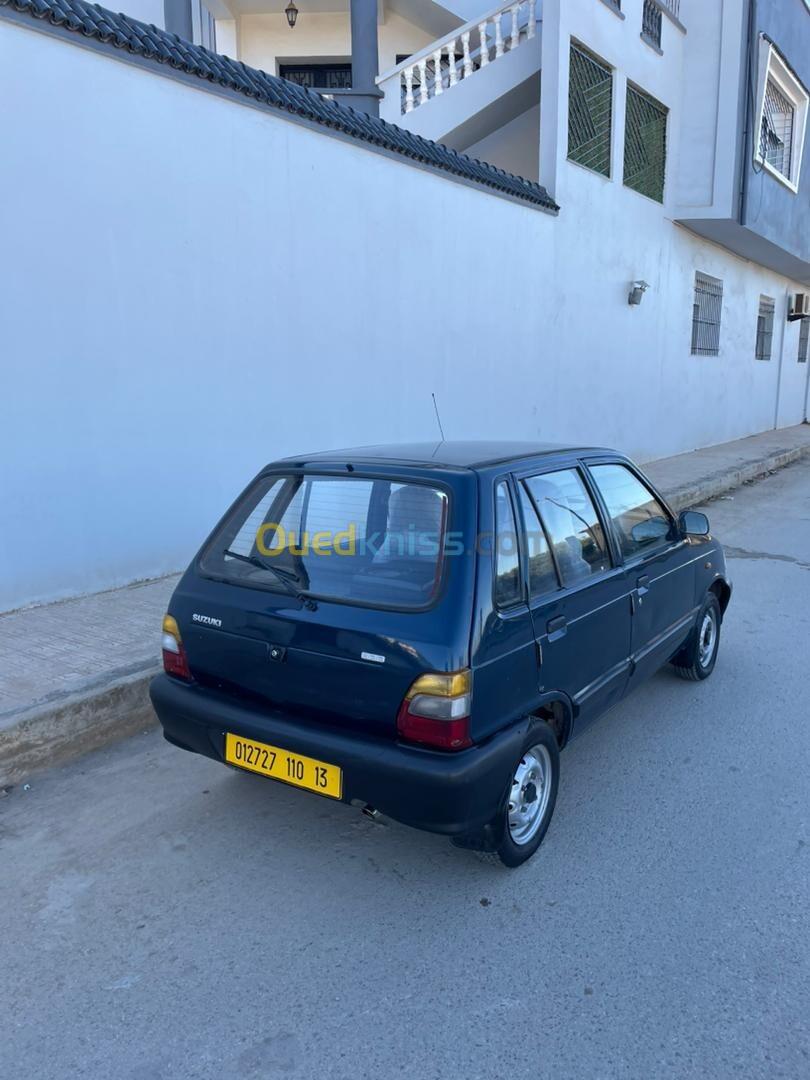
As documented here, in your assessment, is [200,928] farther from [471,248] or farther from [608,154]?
[608,154]

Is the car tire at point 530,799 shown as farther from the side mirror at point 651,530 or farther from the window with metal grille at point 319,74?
the window with metal grille at point 319,74

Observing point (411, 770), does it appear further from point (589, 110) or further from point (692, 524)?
point (589, 110)

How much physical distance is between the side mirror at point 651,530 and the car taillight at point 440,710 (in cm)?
163

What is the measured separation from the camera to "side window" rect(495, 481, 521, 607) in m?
2.69

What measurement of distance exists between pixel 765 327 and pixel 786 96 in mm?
5208

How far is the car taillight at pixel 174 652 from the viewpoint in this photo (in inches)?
121

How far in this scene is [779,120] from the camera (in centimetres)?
1569

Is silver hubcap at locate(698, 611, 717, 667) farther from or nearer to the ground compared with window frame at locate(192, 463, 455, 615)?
nearer to the ground

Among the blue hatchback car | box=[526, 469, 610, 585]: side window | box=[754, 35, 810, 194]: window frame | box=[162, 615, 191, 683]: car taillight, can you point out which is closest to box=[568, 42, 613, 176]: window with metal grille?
box=[754, 35, 810, 194]: window frame

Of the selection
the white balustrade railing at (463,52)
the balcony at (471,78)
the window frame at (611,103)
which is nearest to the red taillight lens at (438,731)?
the window frame at (611,103)

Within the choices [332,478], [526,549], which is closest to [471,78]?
[332,478]

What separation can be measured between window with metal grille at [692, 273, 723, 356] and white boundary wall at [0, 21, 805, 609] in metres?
6.48

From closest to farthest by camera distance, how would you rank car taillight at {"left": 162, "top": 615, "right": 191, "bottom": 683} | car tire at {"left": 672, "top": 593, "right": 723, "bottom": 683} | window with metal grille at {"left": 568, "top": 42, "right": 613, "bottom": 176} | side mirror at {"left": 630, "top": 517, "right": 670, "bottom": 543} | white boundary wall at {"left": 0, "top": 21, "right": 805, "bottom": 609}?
1. car taillight at {"left": 162, "top": 615, "right": 191, "bottom": 683}
2. side mirror at {"left": 630, "top": 517, "right": 670, "bottom": 543}
3. car tire at {"left": 672, "top": 593, "right": 723, "bottom": 683}
4. white boundary wall at {"left": 0, "top": 21, "right": 805, "bottom": 609}
5. window with metal grille at {"left": 568, "top": 42, "right": 613, "bottom": 176}

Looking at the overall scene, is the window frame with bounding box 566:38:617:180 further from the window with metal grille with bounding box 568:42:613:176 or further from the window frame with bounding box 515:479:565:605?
the window frame with bounding box 515:479:565:605
